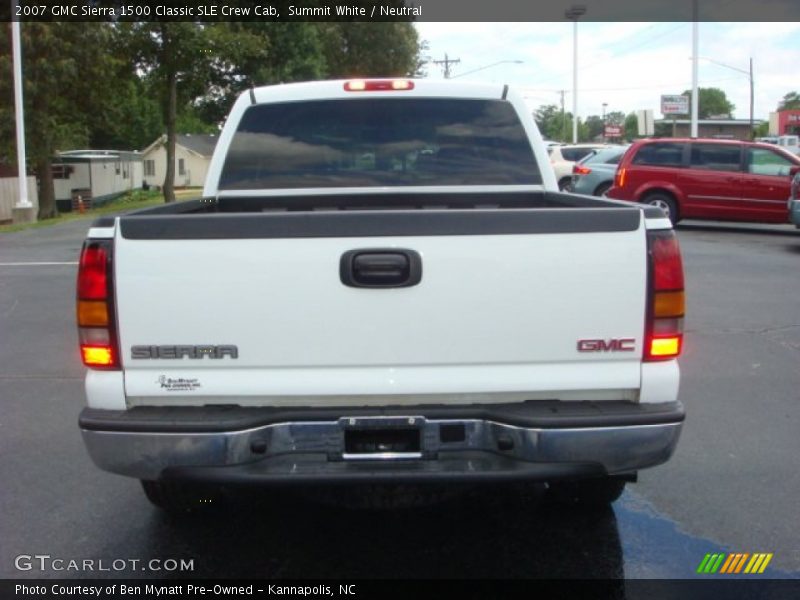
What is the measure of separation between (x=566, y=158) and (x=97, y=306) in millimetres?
24263

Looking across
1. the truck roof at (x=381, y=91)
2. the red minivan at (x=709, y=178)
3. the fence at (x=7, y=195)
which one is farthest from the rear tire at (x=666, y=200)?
the fence at (x=7, y=195)

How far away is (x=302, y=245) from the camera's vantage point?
11.3 ft

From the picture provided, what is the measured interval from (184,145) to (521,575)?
76181 mm

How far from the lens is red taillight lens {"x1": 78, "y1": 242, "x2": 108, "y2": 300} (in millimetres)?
3492

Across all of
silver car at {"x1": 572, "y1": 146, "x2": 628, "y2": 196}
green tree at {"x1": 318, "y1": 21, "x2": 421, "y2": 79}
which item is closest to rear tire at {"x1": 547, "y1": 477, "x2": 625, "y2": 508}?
silver car at {"x1": 572, "y1": 146, "x2": 628, "y2": 196}

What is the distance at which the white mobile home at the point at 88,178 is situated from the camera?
1969 inches

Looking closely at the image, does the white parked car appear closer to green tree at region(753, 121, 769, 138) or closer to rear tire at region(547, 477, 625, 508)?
rear tire at region(547, 477, 625, 508)

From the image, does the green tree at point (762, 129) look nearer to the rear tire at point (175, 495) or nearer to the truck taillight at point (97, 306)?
the rear tire at point (175, 495)

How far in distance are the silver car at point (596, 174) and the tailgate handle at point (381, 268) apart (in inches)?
696

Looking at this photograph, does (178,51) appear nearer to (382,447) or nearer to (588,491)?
(588,491)

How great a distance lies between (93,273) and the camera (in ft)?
11.5

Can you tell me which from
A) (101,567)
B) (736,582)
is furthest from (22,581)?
(736,582)

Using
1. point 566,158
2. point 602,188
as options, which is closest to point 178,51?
point 566,158

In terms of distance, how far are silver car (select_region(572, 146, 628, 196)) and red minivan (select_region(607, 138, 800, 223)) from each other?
7.28 feet
